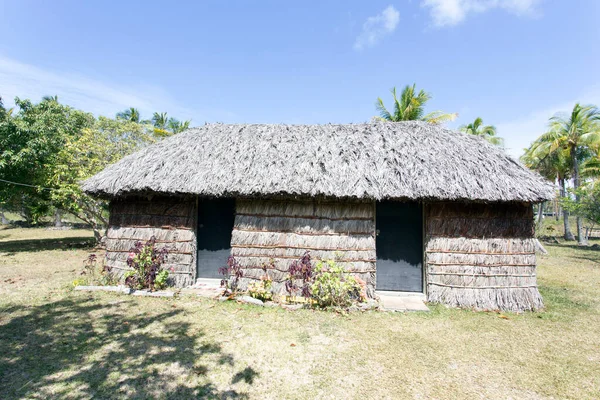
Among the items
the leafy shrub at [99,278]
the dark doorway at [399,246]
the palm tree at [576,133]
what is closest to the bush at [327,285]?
the dark doorway at [399,246]

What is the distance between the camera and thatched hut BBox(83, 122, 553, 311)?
598 cm

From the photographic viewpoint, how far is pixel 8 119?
10609 mm

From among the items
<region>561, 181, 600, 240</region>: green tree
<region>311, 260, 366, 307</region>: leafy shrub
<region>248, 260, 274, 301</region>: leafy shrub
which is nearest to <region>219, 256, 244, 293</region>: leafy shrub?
<region>248, 260, 274, 301</region>: leafy shrub

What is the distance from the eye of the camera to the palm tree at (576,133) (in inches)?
666

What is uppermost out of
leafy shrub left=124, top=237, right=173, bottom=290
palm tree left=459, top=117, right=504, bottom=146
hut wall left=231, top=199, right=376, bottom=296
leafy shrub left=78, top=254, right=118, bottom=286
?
palm tree left=459, top=117, right=504, bottom=146

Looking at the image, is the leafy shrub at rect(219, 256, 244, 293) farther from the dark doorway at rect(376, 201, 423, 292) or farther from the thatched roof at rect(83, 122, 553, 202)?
the dark doorway at rect(376, 201, 423, 292)

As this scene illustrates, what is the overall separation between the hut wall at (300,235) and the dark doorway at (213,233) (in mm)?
742

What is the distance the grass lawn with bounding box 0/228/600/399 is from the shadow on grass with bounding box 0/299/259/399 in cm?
2

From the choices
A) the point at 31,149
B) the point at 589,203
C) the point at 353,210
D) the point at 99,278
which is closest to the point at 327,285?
the point at 353,210

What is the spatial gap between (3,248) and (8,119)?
17.5 feet

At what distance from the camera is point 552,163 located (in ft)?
68.6

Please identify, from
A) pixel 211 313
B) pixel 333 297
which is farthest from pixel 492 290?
pixel 211 313

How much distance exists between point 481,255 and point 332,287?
3.10m

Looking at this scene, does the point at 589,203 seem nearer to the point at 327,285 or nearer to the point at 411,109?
the point at 411,109
